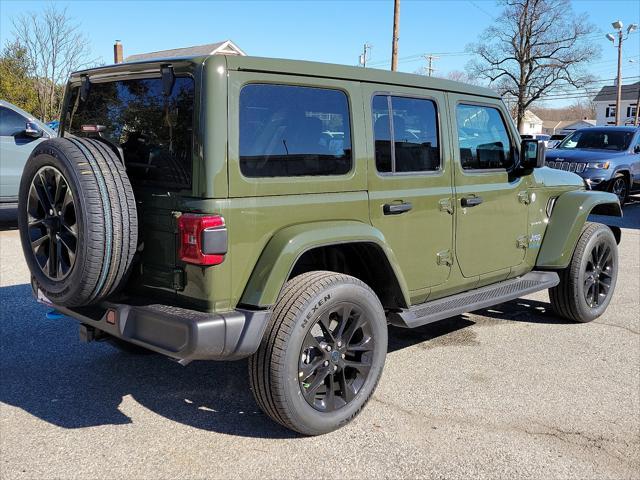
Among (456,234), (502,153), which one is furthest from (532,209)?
(456,234)

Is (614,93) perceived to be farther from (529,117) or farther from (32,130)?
(32,130)

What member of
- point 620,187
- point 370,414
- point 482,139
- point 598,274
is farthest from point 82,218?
point 620,187

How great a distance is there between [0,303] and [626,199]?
13.5m

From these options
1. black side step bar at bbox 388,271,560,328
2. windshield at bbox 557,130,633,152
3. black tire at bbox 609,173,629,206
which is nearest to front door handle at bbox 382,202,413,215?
black side step bar at bbox 388,271,560,328

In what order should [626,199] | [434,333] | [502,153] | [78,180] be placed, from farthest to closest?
[626,199] → [434,333] → [502,153] → [78,180]

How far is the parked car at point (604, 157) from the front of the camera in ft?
44.2

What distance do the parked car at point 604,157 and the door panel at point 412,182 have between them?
994 cm

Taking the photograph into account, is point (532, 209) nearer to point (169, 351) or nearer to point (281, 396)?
point (281, 396)

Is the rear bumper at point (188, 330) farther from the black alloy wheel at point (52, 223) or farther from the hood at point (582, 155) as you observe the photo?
the hood at point (582, 155)

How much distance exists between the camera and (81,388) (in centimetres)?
401

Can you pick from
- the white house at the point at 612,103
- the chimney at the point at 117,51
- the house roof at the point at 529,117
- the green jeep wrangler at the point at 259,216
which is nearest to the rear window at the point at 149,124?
the green jeep wrangler at the point at 259,216

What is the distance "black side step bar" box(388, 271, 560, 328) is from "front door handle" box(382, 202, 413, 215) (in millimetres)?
609

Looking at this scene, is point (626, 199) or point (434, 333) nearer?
point (434, 333)

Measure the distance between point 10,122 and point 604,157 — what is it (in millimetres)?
11372
